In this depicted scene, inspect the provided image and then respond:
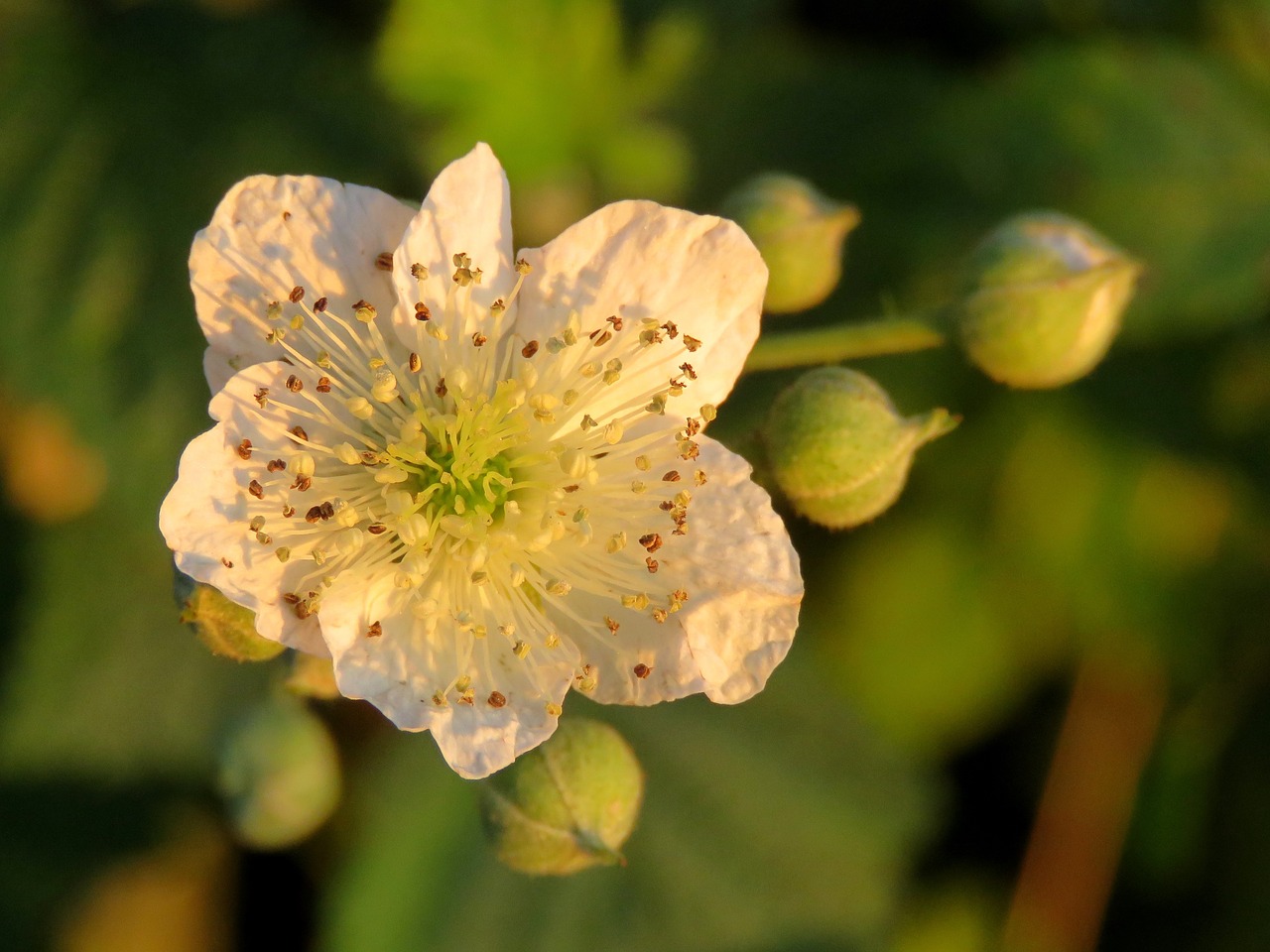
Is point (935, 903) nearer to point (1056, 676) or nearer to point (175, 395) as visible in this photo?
point (1056, 676)

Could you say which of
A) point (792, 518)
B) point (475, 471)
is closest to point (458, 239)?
point (475, 471)

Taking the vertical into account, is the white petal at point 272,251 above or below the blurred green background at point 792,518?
above

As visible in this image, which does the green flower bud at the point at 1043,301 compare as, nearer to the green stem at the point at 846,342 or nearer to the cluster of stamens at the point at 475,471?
the green stem at the point at 846,342

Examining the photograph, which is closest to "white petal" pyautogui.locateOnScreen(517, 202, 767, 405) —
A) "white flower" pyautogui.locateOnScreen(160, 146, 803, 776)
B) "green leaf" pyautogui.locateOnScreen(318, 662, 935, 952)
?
"white flower" pyautogui.locateOnScreen(160, 146, 803, 776)

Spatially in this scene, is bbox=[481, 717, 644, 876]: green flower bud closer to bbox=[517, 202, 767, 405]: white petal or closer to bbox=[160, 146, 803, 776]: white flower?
bbox=[160, 146, 803, 776]: white flower

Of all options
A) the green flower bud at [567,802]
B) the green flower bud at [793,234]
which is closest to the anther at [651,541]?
the green flower bud at [567,802]

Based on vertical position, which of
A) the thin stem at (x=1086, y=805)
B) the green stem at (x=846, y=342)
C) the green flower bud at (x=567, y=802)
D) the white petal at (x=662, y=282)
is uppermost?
the white petal at (x=662, y=282)

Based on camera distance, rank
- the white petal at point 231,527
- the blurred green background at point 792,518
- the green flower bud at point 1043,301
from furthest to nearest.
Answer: the blurred green background at point 792,518
the green flower bud at point 1043,301
the white petal at point 231,527
